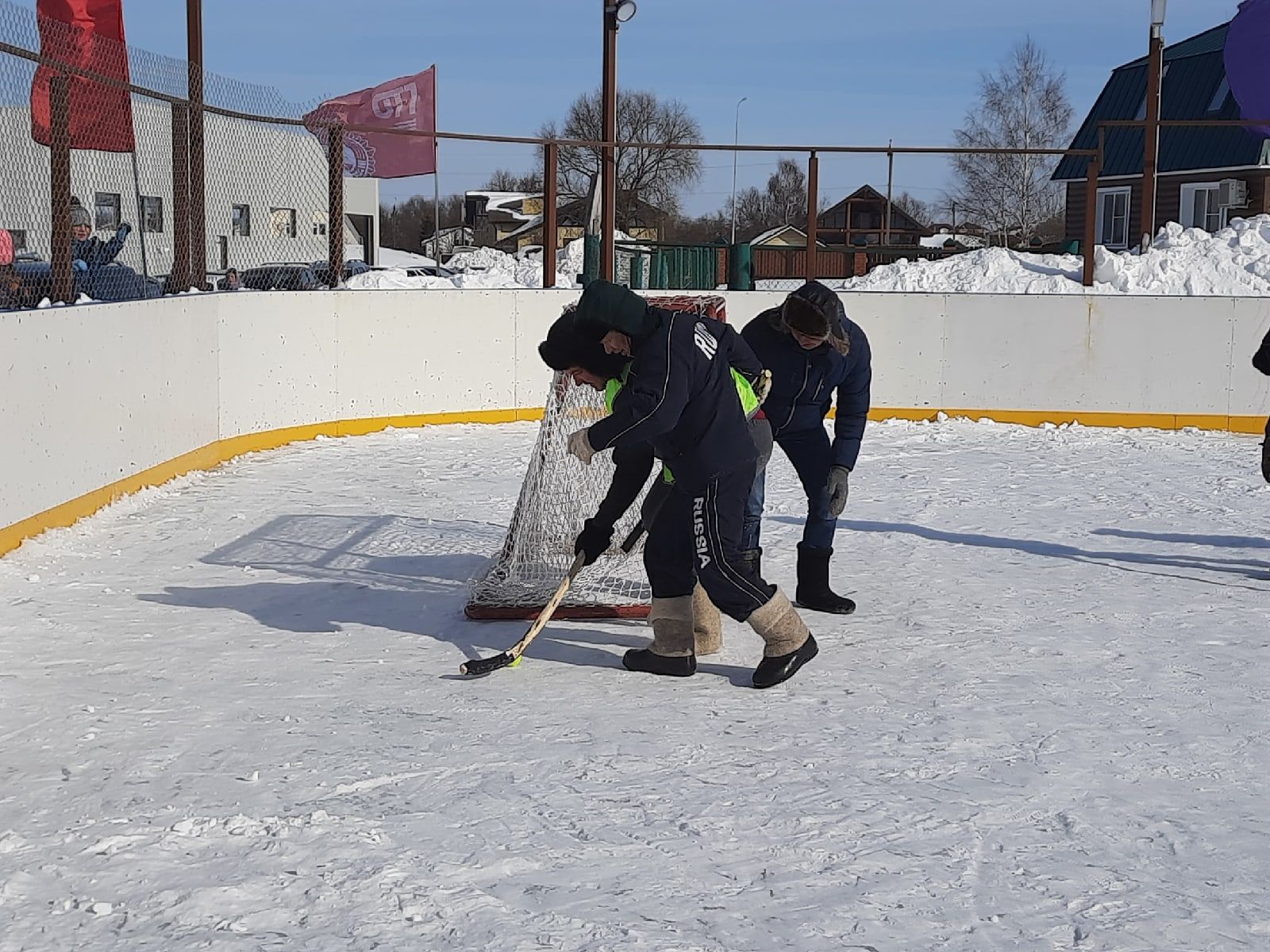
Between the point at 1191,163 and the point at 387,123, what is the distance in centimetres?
1890

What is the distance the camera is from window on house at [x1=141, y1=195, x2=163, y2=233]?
9562mm

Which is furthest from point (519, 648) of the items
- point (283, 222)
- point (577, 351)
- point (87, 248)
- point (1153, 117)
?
point (1153, 117)

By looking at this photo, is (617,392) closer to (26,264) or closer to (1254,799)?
(1254,799)

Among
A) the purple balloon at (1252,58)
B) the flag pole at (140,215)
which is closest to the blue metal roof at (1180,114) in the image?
the purple balloon at (1252,58)

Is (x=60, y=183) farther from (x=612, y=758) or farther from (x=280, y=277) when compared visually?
(x=612, y=758)

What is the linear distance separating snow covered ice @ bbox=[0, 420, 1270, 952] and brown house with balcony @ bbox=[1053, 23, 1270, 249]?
1931 centimetres

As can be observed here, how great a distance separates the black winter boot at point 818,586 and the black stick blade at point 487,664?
1.59m

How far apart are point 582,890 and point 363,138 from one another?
10188 millimetres

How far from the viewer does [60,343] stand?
7.59m

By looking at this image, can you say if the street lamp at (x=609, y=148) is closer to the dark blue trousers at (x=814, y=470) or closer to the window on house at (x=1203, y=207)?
the dark blue trousers at (x=814, y=470)

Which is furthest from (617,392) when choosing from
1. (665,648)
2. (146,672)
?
(146,672)

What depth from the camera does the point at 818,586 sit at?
632 cm

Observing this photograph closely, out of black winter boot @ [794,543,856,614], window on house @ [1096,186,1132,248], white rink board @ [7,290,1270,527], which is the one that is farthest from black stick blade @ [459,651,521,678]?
window on house @ [1096,186,1132,248]

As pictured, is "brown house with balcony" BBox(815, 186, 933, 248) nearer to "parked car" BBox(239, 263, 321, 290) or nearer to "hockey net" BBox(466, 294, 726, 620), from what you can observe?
"parked car" BBox(239, 263, 321, 290)
